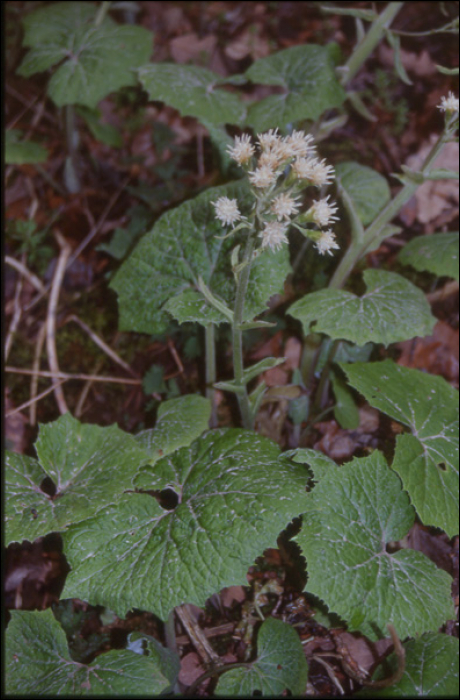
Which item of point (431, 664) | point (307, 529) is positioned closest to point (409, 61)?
point (307, 529)

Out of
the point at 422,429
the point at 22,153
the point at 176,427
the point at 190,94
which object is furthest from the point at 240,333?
the point at 22,153

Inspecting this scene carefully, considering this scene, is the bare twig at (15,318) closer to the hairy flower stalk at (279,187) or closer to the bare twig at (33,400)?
the bare twig at (33,400)

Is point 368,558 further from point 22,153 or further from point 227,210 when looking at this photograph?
point 22,153

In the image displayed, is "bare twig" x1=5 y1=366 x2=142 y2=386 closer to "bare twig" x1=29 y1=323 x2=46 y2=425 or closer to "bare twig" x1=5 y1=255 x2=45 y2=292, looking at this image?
"bare twig" x1=29 y1=323 x2=46 y2=425

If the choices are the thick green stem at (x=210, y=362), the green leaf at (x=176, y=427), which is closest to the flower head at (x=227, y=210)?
the thick green stem at (x=210, y=362)

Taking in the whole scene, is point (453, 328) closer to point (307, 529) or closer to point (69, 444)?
point (307, 529)

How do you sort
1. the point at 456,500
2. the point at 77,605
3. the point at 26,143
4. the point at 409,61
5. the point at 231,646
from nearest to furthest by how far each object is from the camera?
the point at 456,500, the point at 231,646, the point at 77,605, the point at 26,143, the point at 409,61

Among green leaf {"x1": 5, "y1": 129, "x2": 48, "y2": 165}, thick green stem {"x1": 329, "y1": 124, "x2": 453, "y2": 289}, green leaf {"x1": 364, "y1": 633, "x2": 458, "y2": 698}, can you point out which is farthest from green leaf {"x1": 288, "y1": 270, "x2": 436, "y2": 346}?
green leaf {"x1": 5, "y1": 129, "x2": 48, "y2": 165}
